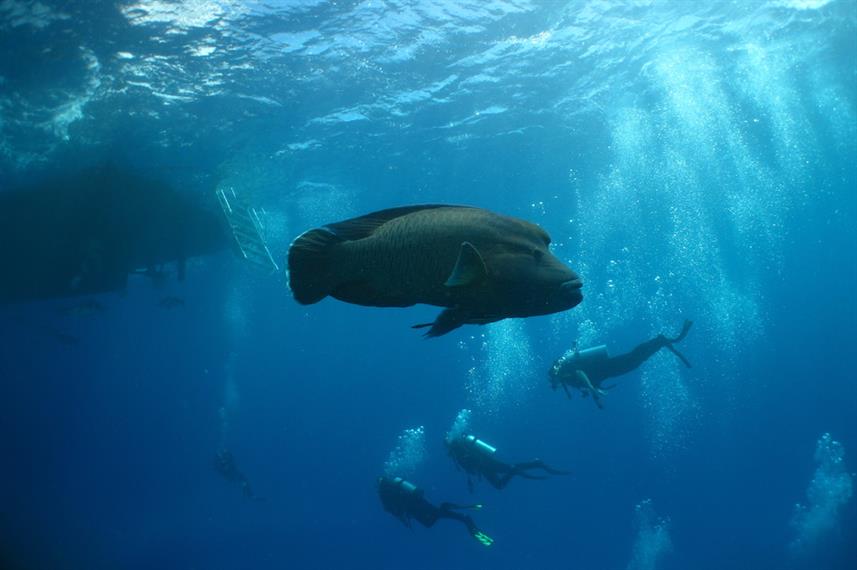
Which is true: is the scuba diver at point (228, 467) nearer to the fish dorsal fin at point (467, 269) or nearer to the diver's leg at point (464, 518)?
the diver's leg at point (464, 518)

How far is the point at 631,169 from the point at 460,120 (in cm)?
1739

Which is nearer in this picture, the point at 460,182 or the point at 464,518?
the point at 464,518

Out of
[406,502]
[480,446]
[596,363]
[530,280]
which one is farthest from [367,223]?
[406,502]

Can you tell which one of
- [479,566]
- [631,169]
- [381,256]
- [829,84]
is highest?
[829,84]

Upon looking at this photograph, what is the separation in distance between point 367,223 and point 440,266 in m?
0.29

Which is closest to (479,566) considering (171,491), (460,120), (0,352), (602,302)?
(460,120)

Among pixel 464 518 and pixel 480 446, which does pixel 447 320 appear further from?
pixel 480 446

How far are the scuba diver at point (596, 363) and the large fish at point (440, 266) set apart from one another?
9379 millimetres

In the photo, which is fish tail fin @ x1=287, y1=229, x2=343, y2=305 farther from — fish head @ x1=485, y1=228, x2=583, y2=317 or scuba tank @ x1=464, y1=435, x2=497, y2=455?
scuba tank @ x1=464, y1=435, x2=497, y2=455

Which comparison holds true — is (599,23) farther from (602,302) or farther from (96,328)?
(602,302)

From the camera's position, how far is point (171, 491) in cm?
7881

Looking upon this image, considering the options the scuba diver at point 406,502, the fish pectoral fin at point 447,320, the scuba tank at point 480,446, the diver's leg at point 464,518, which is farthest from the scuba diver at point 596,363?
the fish pectoral fin at point 447,320

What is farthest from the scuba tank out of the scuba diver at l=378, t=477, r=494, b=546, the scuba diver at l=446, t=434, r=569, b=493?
the scuba diver at l=378, t=477, r=494, b=546

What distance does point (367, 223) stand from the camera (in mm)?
1546
